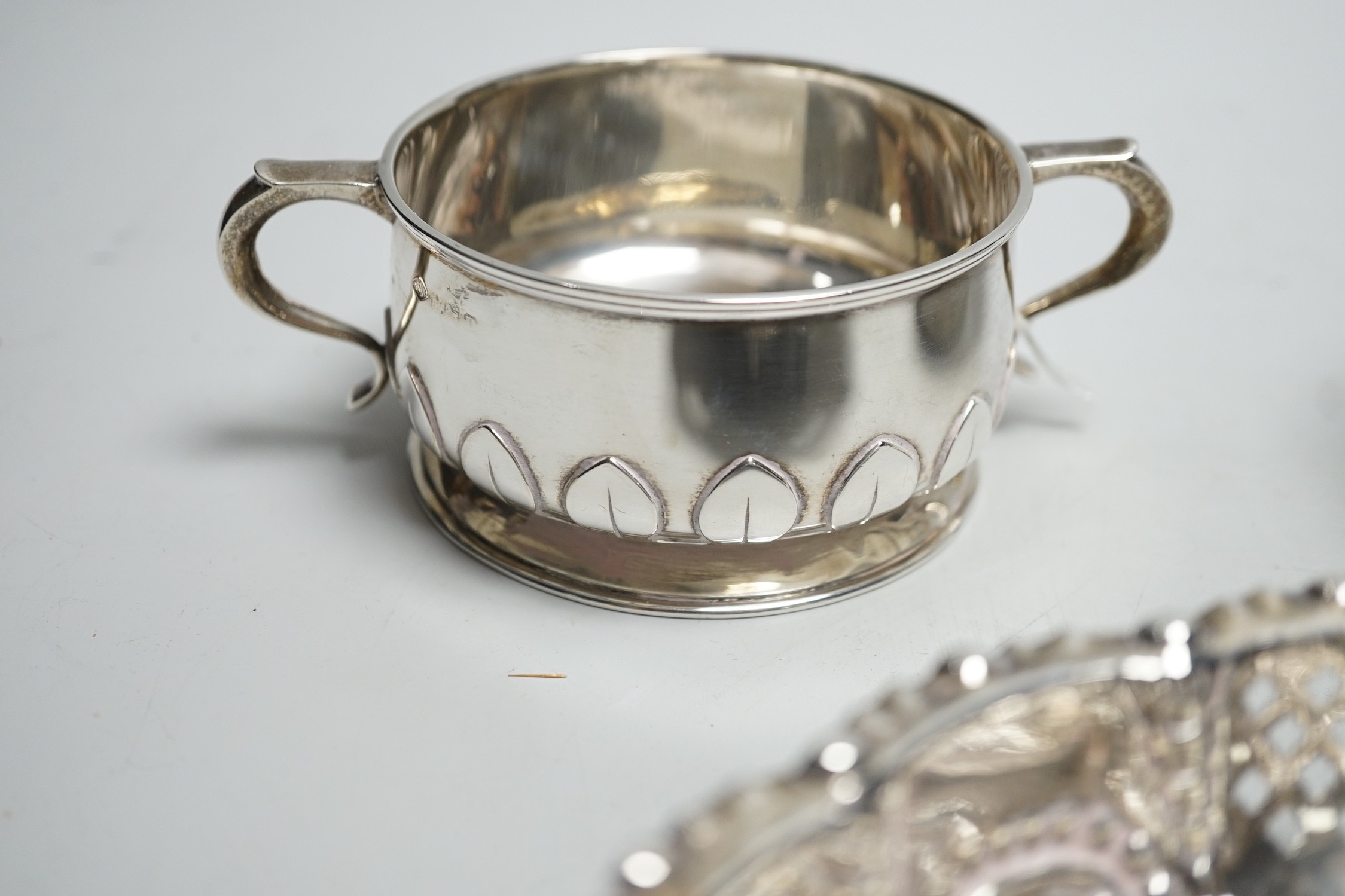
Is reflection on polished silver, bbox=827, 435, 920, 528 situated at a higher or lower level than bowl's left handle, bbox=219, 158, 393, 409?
lower

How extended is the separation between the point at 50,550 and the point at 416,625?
0.95ft

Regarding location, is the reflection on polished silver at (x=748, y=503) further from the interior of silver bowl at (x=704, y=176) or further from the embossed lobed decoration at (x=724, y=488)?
the interior of silver bowl at (x=704, y=176)

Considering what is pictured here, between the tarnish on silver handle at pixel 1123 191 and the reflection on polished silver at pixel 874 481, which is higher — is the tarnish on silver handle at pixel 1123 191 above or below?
above

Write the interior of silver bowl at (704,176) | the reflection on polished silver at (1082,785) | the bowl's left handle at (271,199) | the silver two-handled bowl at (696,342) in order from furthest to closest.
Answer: the interior of silver bowl at (704,176)
the bowl's left handle at (271,199)
the silver two-handled bowl at (696,342)
the reflection on polished silver at (1082,785)

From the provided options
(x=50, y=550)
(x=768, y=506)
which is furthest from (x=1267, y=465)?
(x=50, y=550)

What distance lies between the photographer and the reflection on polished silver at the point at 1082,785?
60 centimetres

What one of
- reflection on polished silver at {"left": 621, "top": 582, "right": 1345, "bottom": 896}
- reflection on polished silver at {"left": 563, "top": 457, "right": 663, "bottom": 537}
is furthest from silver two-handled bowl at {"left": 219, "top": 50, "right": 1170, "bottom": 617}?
reflection on polished silver at {"left": 621, "top": 582, "right": 1345, "bottom": 896}

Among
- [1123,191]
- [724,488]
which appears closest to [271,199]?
[724,488]

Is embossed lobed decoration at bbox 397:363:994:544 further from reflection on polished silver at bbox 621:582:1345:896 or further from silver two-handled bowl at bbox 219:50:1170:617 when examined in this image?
reflection on polished silver at bbox 621:582:1345:896

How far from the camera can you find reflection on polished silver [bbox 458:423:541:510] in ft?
3.22

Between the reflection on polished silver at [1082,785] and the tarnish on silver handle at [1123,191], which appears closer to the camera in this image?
the reflection on polished silver at [1082,785]

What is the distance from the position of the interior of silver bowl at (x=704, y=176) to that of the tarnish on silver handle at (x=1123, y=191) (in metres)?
0.10

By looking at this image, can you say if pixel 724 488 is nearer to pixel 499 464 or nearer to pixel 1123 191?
pixel 499 464

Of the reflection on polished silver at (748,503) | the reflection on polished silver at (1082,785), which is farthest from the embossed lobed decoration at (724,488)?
the reflection on polished silver at (1082,785)
